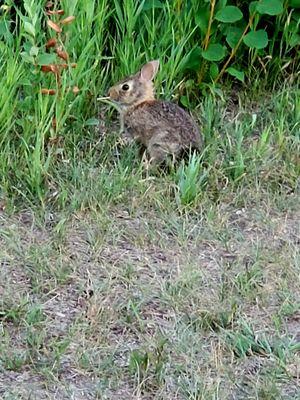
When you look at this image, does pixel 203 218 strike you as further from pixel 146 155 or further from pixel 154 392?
pixel 154 392

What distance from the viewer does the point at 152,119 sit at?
5.79m

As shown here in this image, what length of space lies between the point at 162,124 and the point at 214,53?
2.24 feet

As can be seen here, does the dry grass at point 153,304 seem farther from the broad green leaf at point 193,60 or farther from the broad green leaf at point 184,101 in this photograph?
the broad green leaf at point 193,60

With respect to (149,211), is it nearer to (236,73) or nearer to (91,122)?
(91,122)

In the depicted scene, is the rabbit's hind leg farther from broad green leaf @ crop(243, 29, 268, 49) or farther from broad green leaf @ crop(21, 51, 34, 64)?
broad green leaf @ crop(243, 29, 268, 49)

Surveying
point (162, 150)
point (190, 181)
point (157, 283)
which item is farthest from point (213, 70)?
point (157, 283)

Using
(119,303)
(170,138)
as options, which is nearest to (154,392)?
(119,303)

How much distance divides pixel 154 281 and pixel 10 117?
4.07 feet

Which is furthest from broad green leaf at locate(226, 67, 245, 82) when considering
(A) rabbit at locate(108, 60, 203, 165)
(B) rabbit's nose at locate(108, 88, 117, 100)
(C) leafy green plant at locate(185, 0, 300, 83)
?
(B) rabbit's nose at locate(108, 88, 117, 100)

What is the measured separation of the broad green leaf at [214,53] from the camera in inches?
243

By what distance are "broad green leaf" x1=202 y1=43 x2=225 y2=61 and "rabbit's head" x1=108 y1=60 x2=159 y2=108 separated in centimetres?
39

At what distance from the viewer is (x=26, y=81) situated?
18.7 ft

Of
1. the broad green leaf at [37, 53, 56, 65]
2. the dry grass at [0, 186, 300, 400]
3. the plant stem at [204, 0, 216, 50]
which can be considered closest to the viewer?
the dry grass at [0, 186, 300, 400]

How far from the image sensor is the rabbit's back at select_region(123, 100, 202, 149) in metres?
5.65
